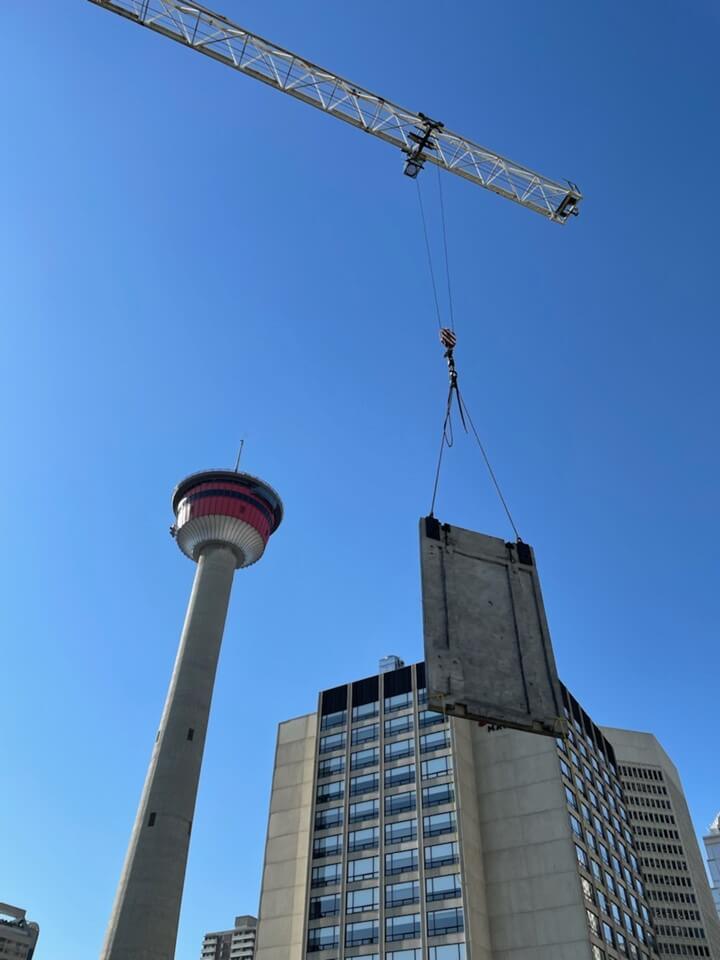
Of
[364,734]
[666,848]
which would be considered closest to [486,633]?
[364,734]

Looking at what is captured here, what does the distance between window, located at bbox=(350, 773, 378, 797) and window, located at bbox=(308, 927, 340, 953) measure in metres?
13.8

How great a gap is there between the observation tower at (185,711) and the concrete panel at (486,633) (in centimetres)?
5906

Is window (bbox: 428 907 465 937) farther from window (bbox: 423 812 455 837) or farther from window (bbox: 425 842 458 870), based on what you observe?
window (bbox: 423 812 455 837)

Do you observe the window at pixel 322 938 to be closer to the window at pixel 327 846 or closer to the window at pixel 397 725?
the window at pixel 327 846

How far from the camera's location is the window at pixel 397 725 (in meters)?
91.2

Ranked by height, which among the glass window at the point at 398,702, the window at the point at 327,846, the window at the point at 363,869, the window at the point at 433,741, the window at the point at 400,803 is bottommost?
the window at the point at 363,869

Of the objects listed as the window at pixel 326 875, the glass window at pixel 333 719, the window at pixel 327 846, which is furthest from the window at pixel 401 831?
the glass window at pixel 333 719

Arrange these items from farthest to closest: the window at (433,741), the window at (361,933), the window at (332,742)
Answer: the window at (332,742) → the window at (433,741) → the window at (361,933)

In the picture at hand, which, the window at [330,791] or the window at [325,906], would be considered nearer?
the window at [325,906]

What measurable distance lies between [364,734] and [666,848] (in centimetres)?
9386

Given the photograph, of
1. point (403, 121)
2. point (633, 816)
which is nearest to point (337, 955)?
point (403, 121)

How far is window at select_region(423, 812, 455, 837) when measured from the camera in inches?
3155

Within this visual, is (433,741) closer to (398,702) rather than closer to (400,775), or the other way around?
(400,775)

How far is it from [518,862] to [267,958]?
A: 28306mm
